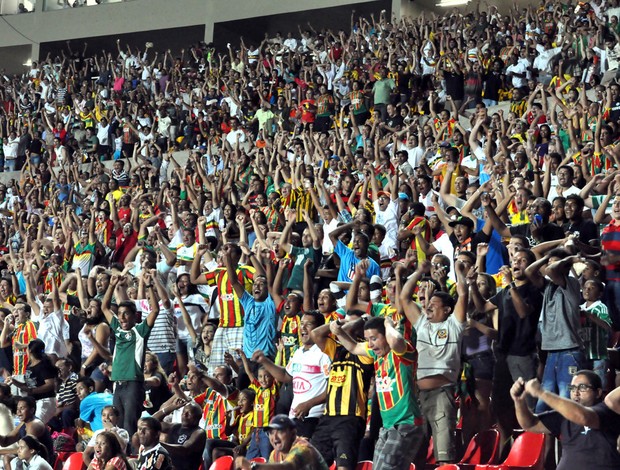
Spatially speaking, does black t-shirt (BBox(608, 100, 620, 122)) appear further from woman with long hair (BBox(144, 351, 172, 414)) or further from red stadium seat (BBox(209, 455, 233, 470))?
red stadium seat (BBox(209, 455, 233, 470))

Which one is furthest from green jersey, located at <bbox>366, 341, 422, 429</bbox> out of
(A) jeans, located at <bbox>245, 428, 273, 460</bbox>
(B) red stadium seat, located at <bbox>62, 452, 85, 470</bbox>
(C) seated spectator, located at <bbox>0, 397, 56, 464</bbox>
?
(C) seated spectator, located at <bbox>0, 397, 56, 464</bbox>

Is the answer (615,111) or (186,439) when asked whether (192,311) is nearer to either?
(186,439)

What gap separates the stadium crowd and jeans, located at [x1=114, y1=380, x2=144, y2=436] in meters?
0.02

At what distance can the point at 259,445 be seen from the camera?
338 inches

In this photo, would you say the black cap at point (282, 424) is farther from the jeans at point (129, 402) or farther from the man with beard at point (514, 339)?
the jeans at point (129, 402)

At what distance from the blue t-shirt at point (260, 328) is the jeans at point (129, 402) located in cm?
105

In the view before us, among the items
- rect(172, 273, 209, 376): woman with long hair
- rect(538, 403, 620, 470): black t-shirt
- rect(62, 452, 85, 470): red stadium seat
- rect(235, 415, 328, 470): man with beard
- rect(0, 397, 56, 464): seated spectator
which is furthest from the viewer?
rect(172, 273, 209, 376): woman with long hair

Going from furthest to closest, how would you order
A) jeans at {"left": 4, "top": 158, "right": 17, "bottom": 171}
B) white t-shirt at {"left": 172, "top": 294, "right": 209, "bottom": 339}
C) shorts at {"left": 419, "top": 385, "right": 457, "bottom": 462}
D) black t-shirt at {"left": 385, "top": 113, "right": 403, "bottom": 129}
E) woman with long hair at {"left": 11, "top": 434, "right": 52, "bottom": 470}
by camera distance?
jeans at {"left": 4, "top": 158, "right": 17, "bottom": 171} < black t-shirt at {"left": 385, "top": 113, "right": 403, "bottom": 129} < white t-shirt at {"left": 172, "top": 294, "right": 209, "bottom": 339} < woman with long hair at {"left": 11, "top": 434, "right": 52, "bottom": 470} < shorts at {"left": 419, "top": 385, "right": 457, "bottom": 462}

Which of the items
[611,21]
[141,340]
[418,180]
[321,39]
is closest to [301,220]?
[418,180]

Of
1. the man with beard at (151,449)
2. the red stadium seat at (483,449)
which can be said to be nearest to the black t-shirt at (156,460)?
the man with beard at (151,449)

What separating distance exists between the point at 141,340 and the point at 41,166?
1011cm

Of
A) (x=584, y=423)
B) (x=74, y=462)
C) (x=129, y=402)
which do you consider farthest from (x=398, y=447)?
(x=129, y=402)

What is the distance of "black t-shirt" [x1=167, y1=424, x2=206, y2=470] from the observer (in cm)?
861

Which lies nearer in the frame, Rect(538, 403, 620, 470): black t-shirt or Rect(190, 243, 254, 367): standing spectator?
Rect(538, 403, 620, 470): black t-shirt
